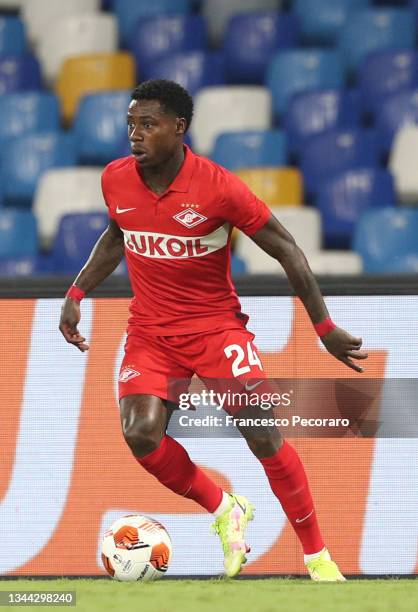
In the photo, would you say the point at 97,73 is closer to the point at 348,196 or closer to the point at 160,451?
the point at 348,196

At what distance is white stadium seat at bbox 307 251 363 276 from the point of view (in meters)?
7.77

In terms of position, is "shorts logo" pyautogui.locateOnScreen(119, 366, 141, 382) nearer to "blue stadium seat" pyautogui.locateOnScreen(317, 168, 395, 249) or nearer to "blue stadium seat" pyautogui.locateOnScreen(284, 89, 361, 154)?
"blue stadium seat" pyautogui.locateOnScreen(317, 168, 395, 249)

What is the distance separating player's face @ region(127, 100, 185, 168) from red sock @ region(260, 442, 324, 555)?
1088 millimetres

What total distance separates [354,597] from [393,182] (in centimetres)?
410

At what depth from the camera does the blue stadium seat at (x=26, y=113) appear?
9.31m

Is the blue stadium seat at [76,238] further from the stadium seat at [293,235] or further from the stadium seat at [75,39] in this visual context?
the stadium seat at [75,39]

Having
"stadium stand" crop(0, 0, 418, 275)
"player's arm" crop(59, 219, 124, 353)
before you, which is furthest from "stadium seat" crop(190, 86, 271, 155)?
"player's arm" crop(59, 219, 124, 353)

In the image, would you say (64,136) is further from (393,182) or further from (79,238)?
(393,182)

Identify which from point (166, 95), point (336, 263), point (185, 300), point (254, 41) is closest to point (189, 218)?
point (185, 300)

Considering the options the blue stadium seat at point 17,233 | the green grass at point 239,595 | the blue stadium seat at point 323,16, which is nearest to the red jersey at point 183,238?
the green grass at point 239,595

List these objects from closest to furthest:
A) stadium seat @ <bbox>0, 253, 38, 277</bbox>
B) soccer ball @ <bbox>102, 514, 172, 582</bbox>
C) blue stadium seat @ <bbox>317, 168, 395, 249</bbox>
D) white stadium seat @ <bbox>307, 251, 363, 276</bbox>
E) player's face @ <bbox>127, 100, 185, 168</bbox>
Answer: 1. player's face @ <bbox>127, 100, 185, 168</bbox>
2. soccer ball @ <bbox>102, 514, 172, 582</bbox>
3. white stadium seat @ <bbox>307, 251, 363, 276</bbox>
4. stadium seat @ <bbox>0, 253, 38, 277</bbox>
5. blue stadium seat @ <bbox>317, 168, 395, 249</bbox>

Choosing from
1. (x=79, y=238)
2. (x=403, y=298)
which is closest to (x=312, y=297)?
(x=403, y=298)

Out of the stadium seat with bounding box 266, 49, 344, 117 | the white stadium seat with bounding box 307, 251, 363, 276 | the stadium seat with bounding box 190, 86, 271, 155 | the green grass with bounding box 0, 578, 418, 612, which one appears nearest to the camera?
the green grass with bounding box 0, 578, 418, 612

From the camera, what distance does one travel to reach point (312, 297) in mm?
5031
